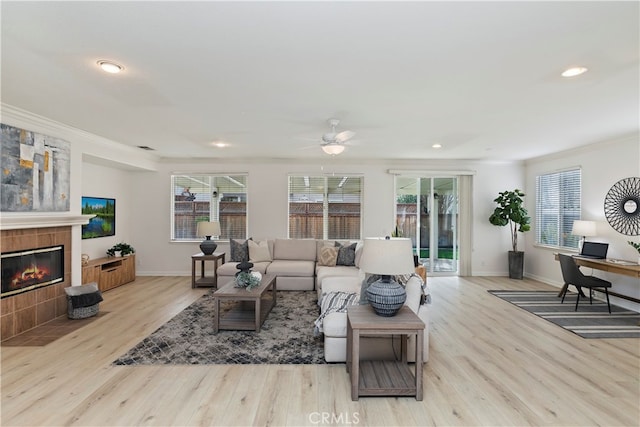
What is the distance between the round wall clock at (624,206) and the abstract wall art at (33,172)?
8.27m

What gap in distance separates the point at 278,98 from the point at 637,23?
271cm

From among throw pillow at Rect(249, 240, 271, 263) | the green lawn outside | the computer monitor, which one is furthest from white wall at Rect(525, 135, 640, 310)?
throw pillow at Rect(249, 240, 271, 263)

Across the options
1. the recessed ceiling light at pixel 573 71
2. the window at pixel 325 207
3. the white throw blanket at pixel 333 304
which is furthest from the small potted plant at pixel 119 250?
the recessed ceiling light at pixel 573 71

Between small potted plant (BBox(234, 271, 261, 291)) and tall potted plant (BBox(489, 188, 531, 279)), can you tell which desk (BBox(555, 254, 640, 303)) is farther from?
small potted plant (BBox(234, 271, 261, 291))

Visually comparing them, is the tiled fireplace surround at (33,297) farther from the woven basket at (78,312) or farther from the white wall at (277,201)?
the white wall at (277,201)

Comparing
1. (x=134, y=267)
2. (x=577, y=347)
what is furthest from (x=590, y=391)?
(x=134, y=267)

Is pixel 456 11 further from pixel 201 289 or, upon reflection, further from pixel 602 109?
pixel 201 289

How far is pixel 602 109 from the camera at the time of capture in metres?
3.52

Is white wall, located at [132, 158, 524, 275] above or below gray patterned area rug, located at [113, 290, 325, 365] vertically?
above

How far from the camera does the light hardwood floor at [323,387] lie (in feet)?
7.20

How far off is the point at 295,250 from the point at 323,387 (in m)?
A: 3.82

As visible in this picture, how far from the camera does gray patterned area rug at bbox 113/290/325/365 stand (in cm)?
302

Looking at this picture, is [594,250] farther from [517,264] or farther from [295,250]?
[295,250]

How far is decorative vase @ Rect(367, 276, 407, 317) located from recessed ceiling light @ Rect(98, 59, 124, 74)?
2.74 meters
